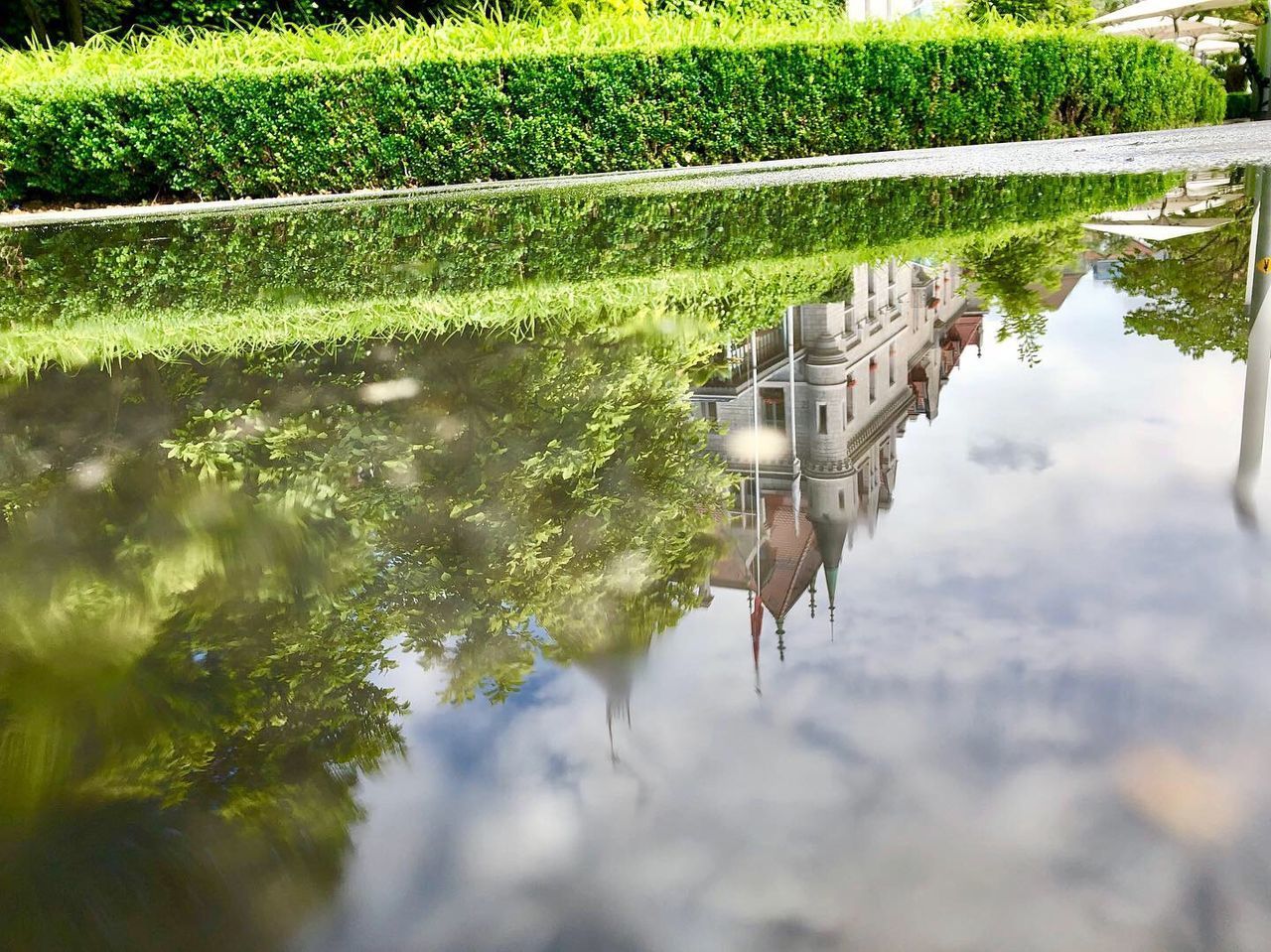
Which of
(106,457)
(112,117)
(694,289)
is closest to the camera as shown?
(106,457)

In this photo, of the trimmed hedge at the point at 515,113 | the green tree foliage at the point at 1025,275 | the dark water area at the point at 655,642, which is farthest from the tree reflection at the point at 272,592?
the trimmed hedge at the point at 515,113

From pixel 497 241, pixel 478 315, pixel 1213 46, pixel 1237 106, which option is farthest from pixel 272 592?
pixel 1213 46

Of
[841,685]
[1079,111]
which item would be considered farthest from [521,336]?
[1079,111]

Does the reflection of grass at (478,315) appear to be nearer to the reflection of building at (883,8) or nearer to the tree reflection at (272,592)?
the tree reflection at (272,592)

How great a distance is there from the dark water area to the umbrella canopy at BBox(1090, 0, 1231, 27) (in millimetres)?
23884

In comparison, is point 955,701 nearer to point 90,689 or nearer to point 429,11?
point 90,689

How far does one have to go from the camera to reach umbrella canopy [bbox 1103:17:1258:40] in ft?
79.8

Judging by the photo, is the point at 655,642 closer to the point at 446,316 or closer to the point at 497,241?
the point at 446,316

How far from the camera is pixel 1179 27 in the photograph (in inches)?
969

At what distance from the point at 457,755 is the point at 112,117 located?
14.3 meters

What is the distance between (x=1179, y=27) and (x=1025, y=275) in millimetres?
25752

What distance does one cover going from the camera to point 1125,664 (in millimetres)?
1166

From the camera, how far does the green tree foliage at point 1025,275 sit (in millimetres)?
3317

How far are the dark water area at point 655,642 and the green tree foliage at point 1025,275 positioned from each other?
0.07 meters
